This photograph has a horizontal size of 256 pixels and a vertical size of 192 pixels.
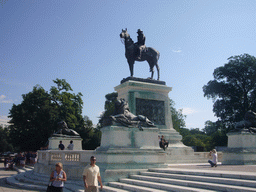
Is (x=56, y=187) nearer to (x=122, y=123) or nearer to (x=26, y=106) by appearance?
(x=122, y=123)

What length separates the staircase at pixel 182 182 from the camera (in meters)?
7.78

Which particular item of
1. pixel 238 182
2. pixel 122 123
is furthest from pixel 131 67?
pixel 238 182

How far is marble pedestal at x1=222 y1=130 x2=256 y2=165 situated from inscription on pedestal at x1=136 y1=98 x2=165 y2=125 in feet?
17.2

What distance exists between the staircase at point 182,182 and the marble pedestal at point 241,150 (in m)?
5.76

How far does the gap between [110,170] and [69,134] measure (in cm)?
1171

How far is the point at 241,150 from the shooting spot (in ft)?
48.6

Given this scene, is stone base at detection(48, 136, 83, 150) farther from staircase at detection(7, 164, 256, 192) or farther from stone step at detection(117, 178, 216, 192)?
stone step at detection(117, 178, 216, 192)

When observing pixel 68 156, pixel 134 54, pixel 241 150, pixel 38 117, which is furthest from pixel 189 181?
pixel 38 117

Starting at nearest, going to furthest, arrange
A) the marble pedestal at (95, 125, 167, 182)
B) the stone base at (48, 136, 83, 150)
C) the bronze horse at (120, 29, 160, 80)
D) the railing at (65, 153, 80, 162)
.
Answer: the marble pedestal at (95, 125, 167, 182), the railing at (65, 153, 80, 162), the stone base at (48, 136, 83, 150), the bronze horse at (120, 29, 160, 80)

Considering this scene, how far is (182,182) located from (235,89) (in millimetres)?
36791

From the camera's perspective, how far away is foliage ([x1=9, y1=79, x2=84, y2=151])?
38750 millimetres

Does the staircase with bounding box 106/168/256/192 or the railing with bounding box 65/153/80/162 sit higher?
the railing with bounding box 65/153/80/162

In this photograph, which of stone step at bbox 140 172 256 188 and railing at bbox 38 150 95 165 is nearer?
stone step at bbox 140 172 256 188

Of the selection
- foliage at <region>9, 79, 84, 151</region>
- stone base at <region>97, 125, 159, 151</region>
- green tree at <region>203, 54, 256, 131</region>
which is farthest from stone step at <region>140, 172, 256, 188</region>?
green tree at <region>203, 54, 256, 131</region>
